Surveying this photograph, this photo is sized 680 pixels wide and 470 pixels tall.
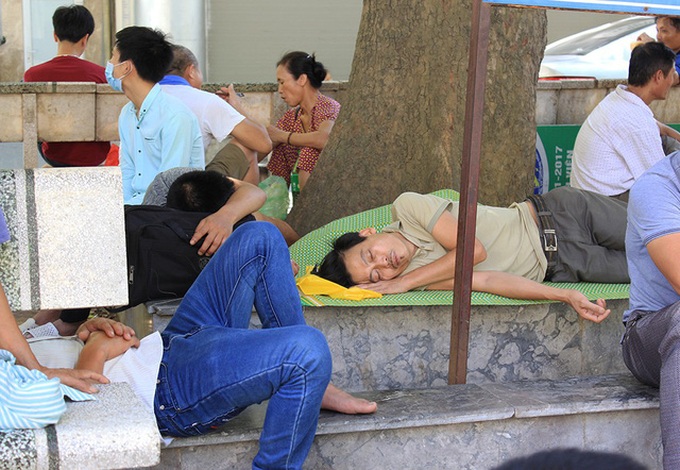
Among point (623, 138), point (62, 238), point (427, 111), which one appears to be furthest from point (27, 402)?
point (623, 138)

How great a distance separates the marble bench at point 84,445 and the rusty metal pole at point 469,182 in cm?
135

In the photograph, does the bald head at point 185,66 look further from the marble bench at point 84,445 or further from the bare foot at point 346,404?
the marble bench at point 84,445

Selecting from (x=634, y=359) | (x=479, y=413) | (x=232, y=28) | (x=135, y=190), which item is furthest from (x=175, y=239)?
(x=232, y=28)

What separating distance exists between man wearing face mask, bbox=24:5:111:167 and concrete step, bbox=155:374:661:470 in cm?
438

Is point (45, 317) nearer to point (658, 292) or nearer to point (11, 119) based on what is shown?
point (658, 292)

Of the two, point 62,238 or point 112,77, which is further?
point 112,77

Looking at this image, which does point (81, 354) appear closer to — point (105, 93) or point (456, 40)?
point (456, 40)

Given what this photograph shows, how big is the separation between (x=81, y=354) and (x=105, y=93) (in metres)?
4.55

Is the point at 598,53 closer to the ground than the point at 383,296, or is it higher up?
higher up

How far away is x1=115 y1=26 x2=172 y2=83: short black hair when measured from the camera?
480 centimetres

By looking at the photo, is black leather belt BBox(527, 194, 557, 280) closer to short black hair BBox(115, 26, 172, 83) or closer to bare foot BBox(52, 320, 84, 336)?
short black hair BBox(115, 26, 172, 83)

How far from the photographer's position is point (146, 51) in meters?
4.82

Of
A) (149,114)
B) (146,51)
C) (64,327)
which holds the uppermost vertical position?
(146,51)

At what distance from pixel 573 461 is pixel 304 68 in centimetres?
399
